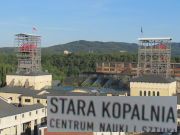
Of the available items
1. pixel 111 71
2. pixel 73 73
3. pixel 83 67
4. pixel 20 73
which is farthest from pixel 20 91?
pixel 83 67

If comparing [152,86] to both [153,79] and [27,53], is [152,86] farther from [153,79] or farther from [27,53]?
[27,53]

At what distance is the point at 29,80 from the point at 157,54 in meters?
12.8

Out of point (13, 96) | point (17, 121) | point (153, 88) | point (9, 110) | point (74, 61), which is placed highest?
point (74, 61)

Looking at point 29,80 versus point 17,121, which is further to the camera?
point 29,80

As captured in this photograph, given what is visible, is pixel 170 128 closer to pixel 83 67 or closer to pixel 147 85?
pixel 147 85

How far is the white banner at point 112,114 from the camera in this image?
12.3 feet

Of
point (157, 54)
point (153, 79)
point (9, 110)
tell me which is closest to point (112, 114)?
point (9, 110)

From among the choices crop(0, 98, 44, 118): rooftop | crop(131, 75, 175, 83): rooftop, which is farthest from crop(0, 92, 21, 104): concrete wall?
crop(131, 75, 175, 83): rooftop

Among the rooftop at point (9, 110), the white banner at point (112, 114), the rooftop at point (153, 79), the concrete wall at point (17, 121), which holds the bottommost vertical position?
the concrete wall at point (17, 121)

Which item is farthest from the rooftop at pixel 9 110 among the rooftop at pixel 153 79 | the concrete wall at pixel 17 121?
the rooftop at pixel 153 79

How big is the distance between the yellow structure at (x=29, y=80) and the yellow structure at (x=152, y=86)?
10.3m

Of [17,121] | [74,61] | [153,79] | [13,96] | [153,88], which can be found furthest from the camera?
[74,61]

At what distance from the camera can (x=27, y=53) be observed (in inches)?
1587

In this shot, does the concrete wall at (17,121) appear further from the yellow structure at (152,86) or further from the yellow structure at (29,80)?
the yellow structure at (29,80)
